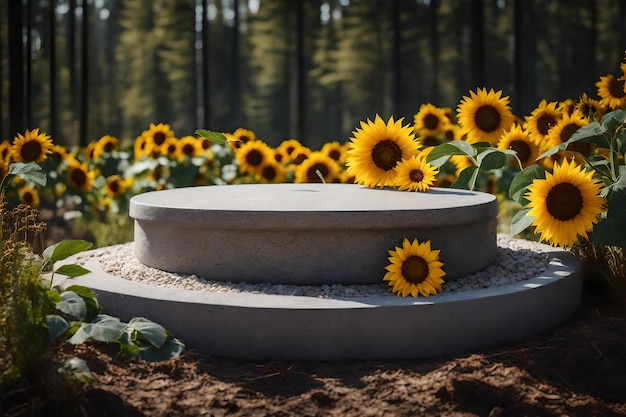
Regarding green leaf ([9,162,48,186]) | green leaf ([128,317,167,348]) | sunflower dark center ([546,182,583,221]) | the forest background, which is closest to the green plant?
green leaf ([128,317,167,348])

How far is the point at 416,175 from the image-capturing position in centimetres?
530

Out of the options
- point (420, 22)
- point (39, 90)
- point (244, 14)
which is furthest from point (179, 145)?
point (244, 14)

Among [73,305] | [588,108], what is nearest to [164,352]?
[73,305]

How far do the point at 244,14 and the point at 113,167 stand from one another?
35.6 m

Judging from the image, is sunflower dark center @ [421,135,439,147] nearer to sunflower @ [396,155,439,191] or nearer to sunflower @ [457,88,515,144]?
sunflower @ [457,88,515,144]

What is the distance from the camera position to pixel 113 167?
30.3 ft

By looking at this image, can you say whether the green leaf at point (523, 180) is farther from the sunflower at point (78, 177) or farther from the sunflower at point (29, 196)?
the sunflower at point (29, 196)

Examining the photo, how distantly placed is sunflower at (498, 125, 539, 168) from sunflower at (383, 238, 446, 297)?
5.84 feet

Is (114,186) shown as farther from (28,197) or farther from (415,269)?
(415,269)

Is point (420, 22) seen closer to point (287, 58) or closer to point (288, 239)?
point (287, 58)

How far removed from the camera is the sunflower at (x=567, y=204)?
13.9 feet

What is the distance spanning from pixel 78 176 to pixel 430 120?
3.77 meters

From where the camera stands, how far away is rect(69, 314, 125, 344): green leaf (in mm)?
3496

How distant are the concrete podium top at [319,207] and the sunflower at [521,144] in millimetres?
512
